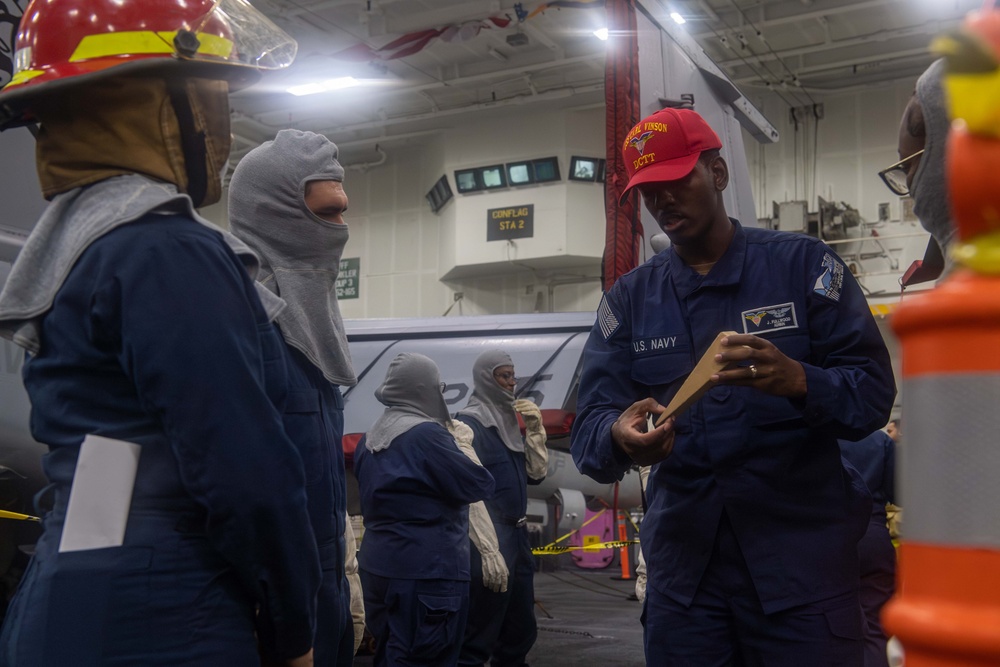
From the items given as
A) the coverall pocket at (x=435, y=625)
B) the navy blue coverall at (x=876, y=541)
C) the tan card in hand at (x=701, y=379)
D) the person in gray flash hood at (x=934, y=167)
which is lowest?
the coverall pocket at (x=435, y=625)

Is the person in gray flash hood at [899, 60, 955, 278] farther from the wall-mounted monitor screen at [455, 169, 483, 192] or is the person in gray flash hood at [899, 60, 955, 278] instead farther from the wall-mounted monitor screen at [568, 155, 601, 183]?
the wall-mounted monitor screen at [455, 169, 483, 192]

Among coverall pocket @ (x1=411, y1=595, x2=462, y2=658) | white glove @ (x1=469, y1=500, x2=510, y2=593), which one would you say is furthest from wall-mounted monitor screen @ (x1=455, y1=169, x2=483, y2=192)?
coverall pocket @ (x1=411, y1=595, x2=462, y2=658)

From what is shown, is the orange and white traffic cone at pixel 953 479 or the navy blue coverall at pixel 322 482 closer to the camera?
the orange and white traffic cone at pixel 953 479

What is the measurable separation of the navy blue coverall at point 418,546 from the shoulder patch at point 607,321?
232 cm

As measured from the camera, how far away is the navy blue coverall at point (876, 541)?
472cm

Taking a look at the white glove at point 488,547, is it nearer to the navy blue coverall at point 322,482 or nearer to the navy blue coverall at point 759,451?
the navy blue coverall at point 322,482

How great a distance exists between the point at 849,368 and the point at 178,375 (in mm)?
1425

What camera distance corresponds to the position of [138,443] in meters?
1.44

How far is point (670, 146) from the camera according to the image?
2.39m

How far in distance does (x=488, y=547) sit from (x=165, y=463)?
4486mm

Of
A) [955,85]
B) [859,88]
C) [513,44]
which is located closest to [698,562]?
[955,85]

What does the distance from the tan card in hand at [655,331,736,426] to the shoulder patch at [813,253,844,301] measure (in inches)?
15.1

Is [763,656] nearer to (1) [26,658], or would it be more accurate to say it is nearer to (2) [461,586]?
(1) [26,658]

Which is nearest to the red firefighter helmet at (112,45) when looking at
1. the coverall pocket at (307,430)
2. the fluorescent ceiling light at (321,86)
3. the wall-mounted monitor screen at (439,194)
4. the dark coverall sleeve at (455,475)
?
the coverall pocket at (307,430)
